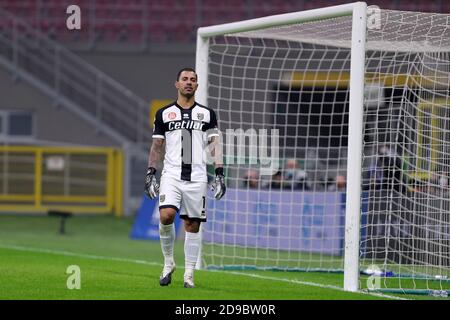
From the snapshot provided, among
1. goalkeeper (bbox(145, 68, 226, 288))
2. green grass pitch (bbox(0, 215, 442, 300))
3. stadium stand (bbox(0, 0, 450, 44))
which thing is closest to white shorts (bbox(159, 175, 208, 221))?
goalkeeper (bbox(145, 68, 226, 288))

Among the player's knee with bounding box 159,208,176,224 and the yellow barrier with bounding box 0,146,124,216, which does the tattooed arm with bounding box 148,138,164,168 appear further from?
the yellow barrier with bounding box 0,146,124,216

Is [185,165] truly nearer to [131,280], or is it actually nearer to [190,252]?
[190,252]

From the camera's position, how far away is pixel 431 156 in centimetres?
1343

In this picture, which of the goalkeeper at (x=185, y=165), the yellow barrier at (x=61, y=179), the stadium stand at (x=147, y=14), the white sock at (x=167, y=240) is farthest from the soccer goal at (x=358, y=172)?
the stadium stand at (x=147, y=14)

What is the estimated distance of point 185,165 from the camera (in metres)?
10.7

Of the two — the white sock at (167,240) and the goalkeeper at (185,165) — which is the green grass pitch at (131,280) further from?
the goalkeeper at (185,165)

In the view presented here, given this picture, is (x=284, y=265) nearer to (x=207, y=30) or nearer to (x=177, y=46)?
(x=207, y=30)

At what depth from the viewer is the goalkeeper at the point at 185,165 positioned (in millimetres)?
10648

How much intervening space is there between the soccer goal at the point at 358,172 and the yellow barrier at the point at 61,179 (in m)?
7.37

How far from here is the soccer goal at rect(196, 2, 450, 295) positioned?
37.6 ft

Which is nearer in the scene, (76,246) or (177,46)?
(76,246)

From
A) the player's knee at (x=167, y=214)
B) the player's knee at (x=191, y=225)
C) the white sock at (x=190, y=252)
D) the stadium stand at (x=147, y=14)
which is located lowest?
the white sock at (x=190, y=252)

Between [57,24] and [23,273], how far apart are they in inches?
729
